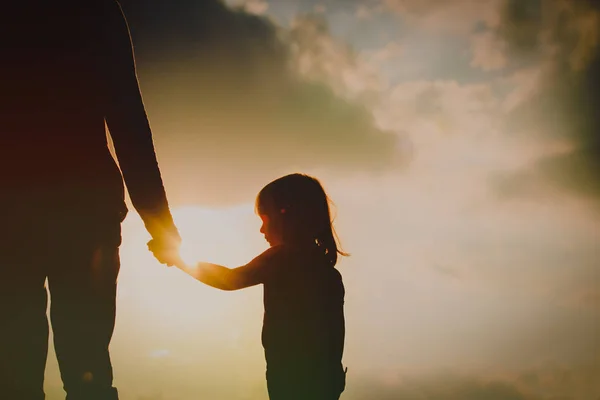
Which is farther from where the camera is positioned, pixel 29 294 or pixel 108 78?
pixel 108 78

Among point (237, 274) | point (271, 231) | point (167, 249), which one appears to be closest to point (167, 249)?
point (167, 249)

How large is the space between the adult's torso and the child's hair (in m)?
1.43

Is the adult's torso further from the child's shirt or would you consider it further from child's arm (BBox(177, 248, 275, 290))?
the child's shirt

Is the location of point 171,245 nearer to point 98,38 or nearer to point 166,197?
point 166,197

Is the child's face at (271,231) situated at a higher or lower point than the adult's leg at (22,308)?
higher

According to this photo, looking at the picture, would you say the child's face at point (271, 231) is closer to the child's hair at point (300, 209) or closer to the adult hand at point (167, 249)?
the child's hair at point (300, 209)

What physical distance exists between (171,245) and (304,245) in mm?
1057

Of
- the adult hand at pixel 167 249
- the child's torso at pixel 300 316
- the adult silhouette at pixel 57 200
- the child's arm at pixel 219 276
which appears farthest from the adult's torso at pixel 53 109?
the child's torso at pixel 300 316

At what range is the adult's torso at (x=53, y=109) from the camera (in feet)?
10.5

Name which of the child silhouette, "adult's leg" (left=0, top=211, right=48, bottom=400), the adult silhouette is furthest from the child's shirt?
"adult's leg" (left=0, top=211, right=48, bottom=400)

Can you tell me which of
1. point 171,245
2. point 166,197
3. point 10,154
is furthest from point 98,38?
point 171,245

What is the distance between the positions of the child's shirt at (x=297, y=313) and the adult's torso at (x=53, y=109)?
1.46 meters

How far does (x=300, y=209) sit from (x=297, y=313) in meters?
0.84

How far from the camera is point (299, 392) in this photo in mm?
4340
